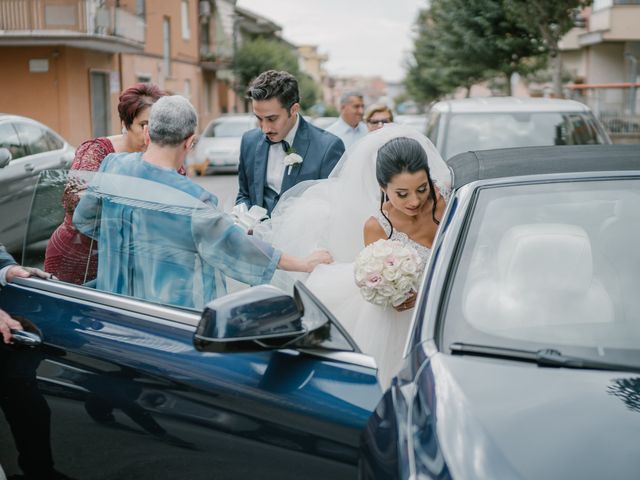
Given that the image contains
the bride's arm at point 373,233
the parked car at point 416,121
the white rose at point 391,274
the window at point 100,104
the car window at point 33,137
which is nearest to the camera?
the white rose at point 391,274

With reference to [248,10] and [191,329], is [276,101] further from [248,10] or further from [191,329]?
[248,10]

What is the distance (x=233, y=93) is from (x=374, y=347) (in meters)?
51.9

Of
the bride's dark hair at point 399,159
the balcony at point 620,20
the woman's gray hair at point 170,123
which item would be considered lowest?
the bride's dark hair at point 399,159

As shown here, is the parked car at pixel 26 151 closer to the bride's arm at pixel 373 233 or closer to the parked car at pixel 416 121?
the bride's arm at pixel 373 233

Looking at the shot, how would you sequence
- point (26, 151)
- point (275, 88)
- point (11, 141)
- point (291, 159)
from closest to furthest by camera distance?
point (275, 88), point (291, 159), point (11, 141), point (26, 151)

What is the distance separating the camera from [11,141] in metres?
9.92

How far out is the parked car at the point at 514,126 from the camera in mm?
8828

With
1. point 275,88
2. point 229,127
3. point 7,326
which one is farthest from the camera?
point 229,127

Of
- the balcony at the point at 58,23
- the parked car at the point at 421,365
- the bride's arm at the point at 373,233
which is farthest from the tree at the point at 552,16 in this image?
the parked car at the point at 421,365

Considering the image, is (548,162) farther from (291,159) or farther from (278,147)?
(278,147)

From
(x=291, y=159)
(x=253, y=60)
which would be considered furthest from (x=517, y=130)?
(x=253, y=60)

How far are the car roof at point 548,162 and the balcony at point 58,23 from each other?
24896 millimetres

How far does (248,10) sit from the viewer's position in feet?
185

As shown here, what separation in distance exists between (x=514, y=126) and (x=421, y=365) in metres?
7.20
